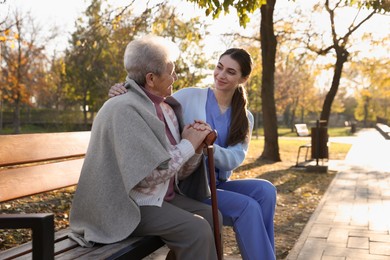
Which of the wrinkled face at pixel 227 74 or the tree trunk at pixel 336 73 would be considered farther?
the tree trunk at pixel 336 73

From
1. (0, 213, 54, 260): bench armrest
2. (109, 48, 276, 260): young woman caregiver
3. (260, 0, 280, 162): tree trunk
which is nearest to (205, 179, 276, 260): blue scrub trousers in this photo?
(109, 48, 276, 260): young woman caregiver

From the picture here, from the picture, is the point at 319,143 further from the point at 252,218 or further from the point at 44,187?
the point at 44,187

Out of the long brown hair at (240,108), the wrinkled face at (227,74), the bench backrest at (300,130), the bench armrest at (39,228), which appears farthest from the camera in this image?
the bench backrest at (300,130)

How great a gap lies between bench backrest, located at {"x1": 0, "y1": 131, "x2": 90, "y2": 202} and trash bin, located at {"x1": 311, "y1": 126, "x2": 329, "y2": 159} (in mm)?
8501

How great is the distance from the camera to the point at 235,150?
11.7 feet

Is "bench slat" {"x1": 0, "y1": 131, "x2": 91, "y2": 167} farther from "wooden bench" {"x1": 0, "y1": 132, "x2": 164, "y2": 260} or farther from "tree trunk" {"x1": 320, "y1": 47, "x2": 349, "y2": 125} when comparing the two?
"tree trunk" {"x1": 320, "y1": 47, "x2": 349, "y2": 125}

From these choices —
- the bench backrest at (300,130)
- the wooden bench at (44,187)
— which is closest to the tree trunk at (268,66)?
the bench backrest at (300,130)

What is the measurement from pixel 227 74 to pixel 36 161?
4.75 ft

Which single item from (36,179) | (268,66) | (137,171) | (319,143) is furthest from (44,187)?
(268,66)

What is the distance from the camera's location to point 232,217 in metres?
3.31

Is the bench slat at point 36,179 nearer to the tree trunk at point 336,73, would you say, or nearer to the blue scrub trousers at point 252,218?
the blue scrub trousers at point 252,218

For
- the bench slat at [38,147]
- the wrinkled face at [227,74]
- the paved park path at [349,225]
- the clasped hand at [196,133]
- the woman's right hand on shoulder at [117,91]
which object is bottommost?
the paved park path at [349,225]

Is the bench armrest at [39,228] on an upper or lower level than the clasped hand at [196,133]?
lower

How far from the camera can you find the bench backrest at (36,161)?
311 centimetres
